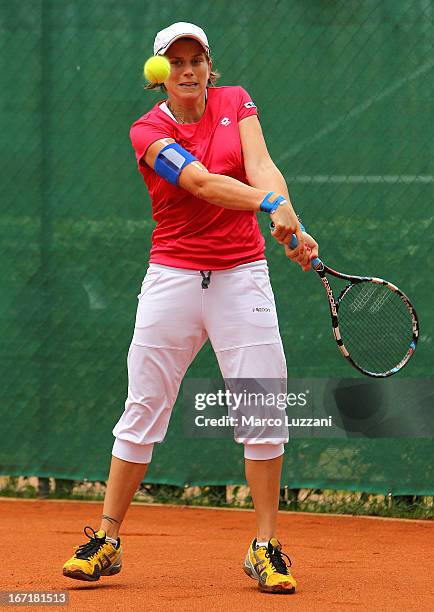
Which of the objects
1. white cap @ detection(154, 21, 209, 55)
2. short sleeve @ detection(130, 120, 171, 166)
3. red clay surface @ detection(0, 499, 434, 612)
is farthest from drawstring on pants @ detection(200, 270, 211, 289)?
red clay surface @ detection(0, 499, 434, 612)

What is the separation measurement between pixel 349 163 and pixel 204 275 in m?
1.86

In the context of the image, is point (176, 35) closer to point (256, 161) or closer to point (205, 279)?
point (256, 161)

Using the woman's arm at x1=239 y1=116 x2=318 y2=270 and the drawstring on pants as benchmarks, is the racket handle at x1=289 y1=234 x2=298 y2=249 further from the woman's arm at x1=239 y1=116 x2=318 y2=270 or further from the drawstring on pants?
the drawstring on pants

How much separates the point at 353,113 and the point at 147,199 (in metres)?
1.02

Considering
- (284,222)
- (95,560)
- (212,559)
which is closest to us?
(284,222)

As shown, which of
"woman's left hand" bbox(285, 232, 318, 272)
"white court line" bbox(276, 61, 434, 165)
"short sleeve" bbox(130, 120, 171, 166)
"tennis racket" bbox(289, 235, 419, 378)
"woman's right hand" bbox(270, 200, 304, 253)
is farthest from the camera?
"white court line" bbox(276, 61, 434, 165)

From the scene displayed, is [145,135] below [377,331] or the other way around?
the other way around

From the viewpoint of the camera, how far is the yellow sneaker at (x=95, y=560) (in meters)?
3.59

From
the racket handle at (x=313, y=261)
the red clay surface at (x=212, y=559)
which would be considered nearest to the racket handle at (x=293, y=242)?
the racket handle at (x=313, y=261)

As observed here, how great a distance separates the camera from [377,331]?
512 centimetres

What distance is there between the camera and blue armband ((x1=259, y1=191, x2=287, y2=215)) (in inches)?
135

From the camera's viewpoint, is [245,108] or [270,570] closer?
[270,570]

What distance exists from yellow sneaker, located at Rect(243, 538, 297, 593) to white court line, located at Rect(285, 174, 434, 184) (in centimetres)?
213

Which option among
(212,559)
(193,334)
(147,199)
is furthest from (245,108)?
(147,199)
